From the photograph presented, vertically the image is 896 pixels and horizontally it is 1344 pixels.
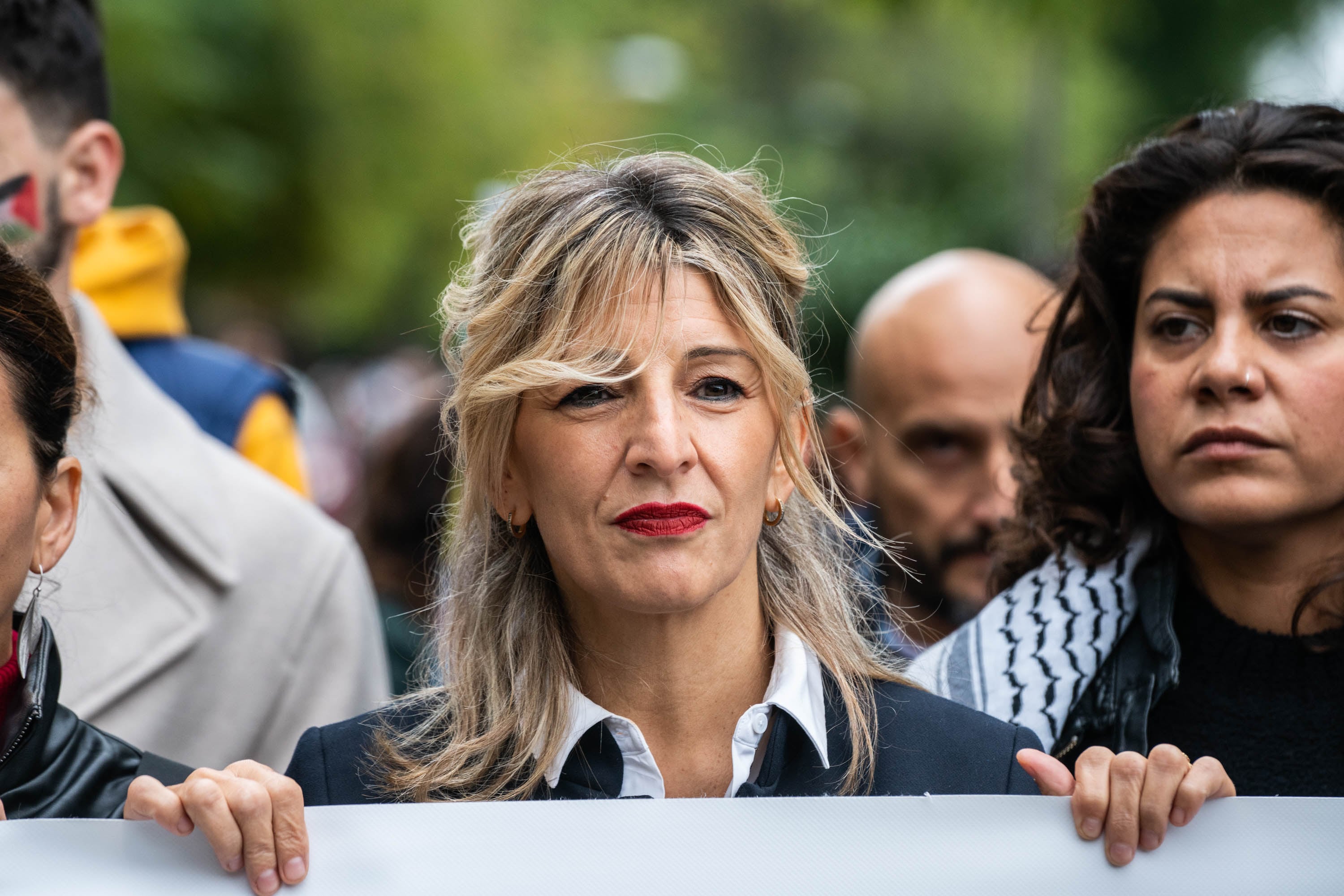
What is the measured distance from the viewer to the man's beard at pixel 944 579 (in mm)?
4016

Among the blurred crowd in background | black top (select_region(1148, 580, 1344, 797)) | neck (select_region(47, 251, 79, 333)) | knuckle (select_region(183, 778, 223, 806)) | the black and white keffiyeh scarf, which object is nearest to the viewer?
knuckle (select_region(183, 778, 223, 806))

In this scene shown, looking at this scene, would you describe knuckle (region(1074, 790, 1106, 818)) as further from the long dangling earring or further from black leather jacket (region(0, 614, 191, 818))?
the long dangling earring

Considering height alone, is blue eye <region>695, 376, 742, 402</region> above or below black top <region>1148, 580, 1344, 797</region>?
above

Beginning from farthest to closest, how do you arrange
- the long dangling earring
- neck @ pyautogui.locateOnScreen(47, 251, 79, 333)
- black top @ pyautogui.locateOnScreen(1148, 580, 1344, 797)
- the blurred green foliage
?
the blurred green foliage, neck @ pyautogui.locateOnScreen(47, 251, 79, 333), black top @ pyautogui.locateOnScreen(1148, 580, 1344, 797), the long dangling earring

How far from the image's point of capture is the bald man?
4055 mm

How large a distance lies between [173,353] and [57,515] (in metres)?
2.21

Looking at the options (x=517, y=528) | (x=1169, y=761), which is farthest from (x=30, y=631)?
(x=1169, y=761)

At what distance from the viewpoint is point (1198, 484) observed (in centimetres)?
251

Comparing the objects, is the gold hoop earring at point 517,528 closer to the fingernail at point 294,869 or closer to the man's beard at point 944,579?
the fingernail at point 294,869

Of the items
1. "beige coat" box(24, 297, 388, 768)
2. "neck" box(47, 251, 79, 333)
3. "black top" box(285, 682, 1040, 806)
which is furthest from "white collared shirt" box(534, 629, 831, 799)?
"neck" box(47, 251, 79, 333)

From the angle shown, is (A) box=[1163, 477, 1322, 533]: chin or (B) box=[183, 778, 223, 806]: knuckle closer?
(B) box=[183, 778, 223, 806]: knuckle

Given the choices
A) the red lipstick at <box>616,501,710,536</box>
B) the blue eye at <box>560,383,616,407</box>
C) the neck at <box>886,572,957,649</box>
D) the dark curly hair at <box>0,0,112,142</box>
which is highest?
the dark curly hair at <box>0,0,112,142</box>

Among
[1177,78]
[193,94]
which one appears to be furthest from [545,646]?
[1177,78]

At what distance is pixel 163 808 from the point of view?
192 cm
